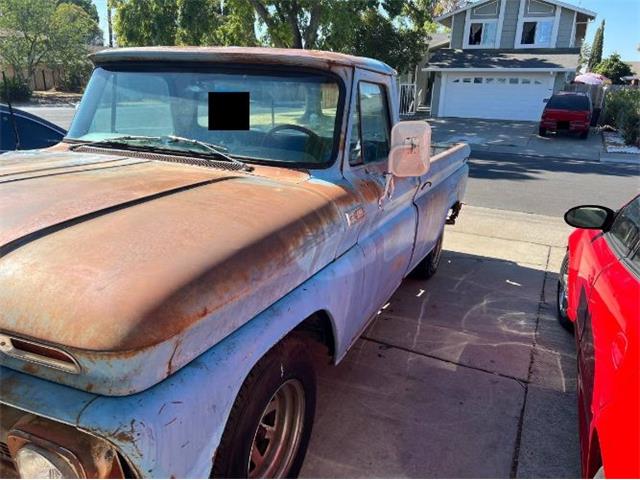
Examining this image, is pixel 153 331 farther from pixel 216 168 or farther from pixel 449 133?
pixel 449 133

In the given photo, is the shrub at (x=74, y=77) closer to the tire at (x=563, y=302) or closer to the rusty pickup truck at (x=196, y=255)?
the rusty pickup truck at (x=196, y=255)

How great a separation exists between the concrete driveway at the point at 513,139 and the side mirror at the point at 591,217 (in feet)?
48.3

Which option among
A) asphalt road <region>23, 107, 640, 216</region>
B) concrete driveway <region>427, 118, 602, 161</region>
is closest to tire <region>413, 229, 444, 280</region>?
asphalt road <region>23, 107, 640, 216</region>

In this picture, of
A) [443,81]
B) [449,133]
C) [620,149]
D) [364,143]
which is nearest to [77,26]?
[443,81]

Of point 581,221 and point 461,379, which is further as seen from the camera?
point 461,379

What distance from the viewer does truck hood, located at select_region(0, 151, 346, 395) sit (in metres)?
1.39

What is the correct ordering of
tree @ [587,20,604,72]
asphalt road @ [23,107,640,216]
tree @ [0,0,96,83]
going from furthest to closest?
tree @ [587,20,604,72] → tree @ [0,0,96,83] → asphalt road @ [23,107,640,216]

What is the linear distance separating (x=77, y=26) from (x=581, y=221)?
148 ft

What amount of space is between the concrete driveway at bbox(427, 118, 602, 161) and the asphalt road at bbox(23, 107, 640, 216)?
57.2 inches

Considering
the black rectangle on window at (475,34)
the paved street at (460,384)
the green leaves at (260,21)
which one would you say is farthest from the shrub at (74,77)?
the paved street at (460,384)

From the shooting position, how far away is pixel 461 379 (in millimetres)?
3496

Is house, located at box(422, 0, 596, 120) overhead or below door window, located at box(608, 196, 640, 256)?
overhead

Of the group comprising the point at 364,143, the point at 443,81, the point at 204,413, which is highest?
the point at 443,81

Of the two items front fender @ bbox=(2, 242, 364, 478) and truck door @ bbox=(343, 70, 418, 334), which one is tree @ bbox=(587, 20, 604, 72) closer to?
truck door @ bbox=(343, 70, 418, 334)
